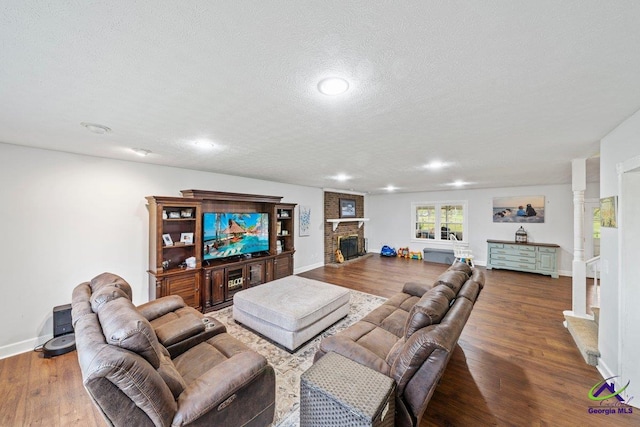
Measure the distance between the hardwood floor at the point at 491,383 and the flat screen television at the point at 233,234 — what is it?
6.94ft

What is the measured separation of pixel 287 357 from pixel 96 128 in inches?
118

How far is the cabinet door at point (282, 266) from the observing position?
519cm

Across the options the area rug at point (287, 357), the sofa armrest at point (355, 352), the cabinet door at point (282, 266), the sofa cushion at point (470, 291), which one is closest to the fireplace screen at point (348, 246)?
the cabinet door at point (282, 266)

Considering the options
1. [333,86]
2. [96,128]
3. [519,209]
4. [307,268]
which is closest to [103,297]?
[96,128]

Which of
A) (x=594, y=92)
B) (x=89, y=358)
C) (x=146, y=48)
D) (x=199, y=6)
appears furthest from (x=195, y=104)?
(x=594, y=92)

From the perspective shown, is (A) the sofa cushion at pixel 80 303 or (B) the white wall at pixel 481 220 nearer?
(A) the sofa cushion at pixel 80 303

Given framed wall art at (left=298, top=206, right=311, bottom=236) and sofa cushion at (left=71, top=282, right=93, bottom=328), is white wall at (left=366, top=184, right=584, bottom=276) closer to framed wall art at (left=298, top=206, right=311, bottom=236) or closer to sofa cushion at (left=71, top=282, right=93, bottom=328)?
framed wall art at (left=298, top=206, right=311, bottom=236)

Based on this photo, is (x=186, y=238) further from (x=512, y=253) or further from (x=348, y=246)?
(x=512, y=253)

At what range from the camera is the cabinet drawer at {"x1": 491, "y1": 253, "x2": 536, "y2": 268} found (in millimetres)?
6172

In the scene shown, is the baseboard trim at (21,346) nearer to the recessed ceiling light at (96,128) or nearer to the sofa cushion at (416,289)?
the recessed ceiling light at (96,128)

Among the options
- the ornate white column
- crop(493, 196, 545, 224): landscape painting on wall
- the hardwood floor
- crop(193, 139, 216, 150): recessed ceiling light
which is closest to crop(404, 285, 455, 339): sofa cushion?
the hardwood floor

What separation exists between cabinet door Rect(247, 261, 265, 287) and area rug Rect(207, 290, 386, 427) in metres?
0.73

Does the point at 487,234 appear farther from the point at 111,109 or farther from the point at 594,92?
the point at 111,109

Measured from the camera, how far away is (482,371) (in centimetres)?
246
